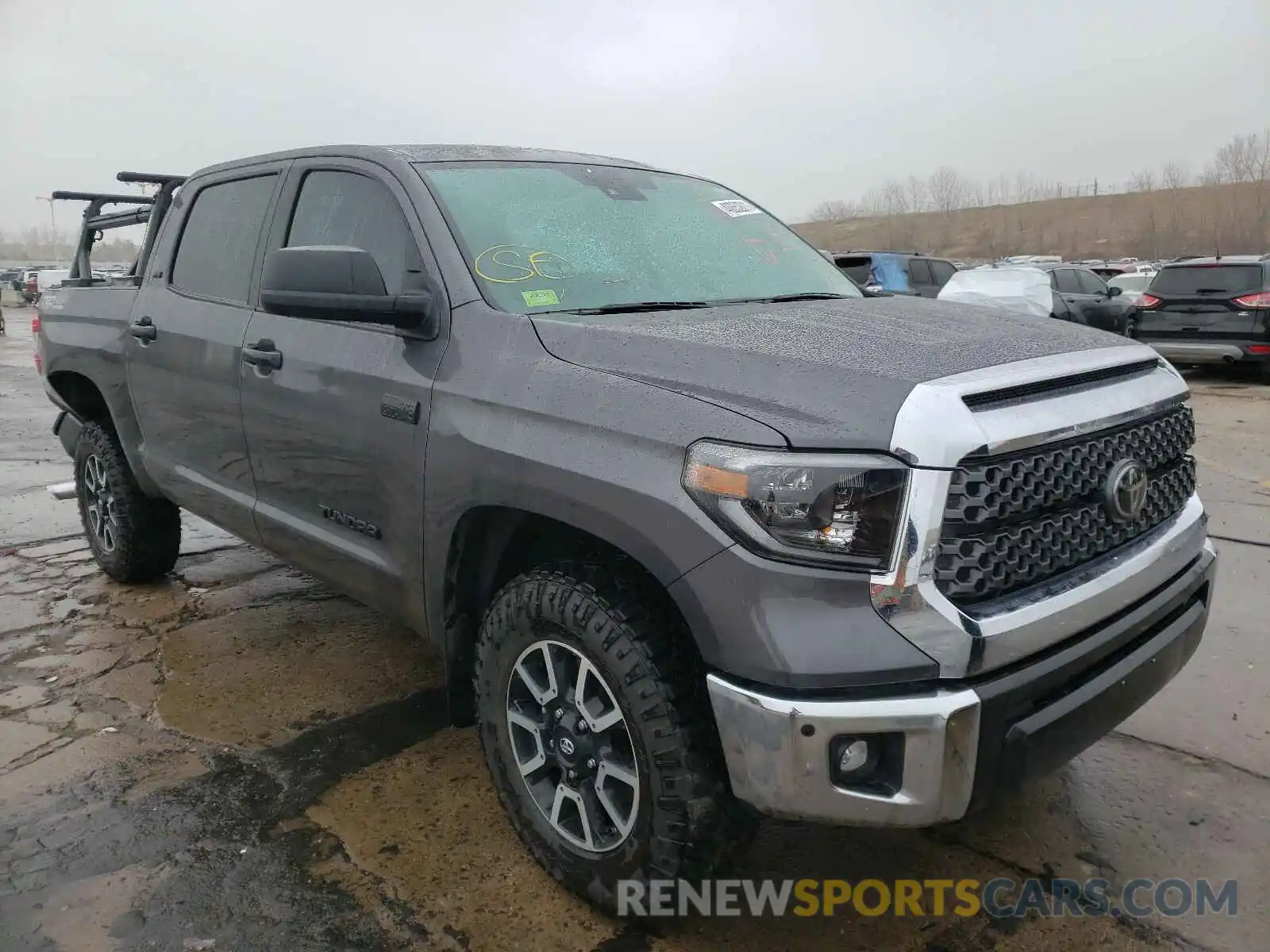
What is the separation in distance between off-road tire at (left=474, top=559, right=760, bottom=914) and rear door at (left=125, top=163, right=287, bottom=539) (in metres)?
1.80

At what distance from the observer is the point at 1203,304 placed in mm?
12094

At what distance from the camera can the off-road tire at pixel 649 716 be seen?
2.03 metres

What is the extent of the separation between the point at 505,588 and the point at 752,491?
0.82 m

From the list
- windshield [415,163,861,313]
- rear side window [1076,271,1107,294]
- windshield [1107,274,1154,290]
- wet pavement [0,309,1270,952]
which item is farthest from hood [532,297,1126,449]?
windshield [1107,274,1154,290]

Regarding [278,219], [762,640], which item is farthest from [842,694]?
[278,219]

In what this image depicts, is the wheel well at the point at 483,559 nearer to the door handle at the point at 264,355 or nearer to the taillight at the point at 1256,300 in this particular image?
the door handle at the point at 264,355

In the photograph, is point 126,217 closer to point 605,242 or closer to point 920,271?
point 605,242

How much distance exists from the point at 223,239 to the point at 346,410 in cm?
140

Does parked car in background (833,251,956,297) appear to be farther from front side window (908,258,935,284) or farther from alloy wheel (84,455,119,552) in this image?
alloy wheel (84,455,119,552)

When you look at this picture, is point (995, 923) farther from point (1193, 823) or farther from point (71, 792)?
point (71, 792)

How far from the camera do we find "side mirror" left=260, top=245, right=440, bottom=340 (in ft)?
8.30

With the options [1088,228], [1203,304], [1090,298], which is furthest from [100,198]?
[1088,228]

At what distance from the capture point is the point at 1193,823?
106 inches

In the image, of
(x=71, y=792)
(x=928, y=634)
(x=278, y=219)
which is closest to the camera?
(x=928, y=634)
